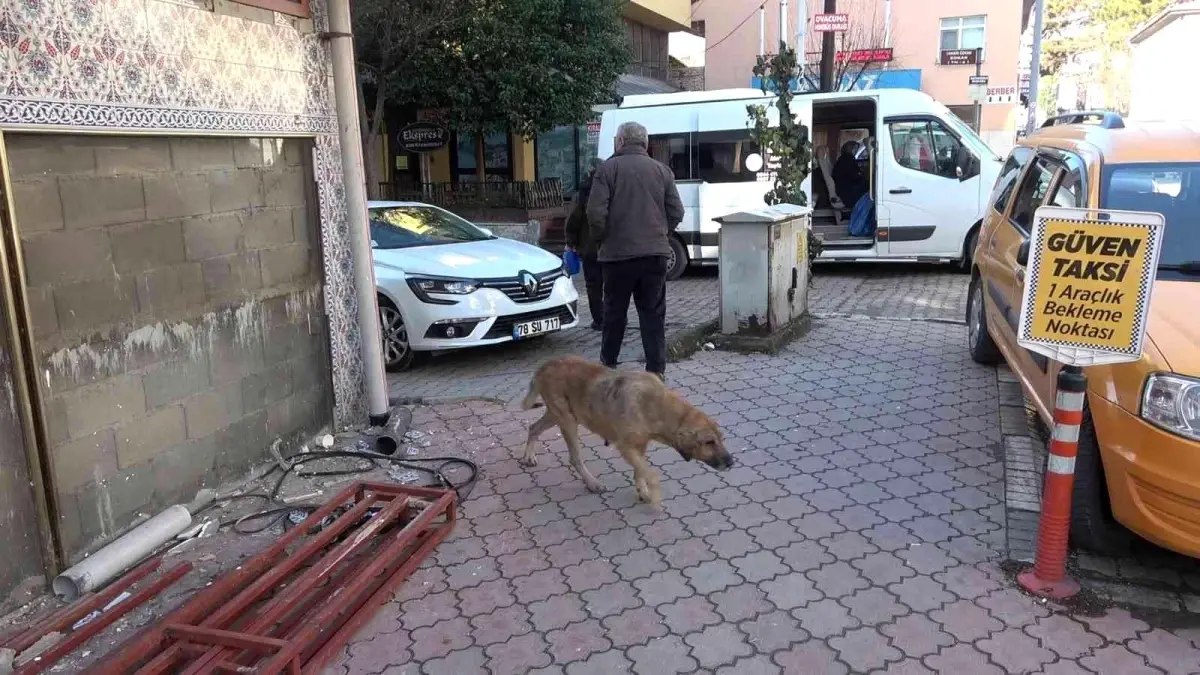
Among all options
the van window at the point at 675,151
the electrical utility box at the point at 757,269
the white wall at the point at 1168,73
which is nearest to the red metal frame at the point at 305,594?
the electrical utility box at the point at 757,269

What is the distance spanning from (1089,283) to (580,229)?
5.30m

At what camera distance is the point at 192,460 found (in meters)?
4.55

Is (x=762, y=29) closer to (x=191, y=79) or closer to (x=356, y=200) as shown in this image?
(x=356, y=200)

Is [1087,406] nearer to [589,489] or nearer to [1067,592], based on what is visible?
[1067,592]

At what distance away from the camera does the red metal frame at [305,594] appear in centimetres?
299

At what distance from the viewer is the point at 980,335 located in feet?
22.7

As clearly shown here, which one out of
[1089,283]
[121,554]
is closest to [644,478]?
[1089,283]

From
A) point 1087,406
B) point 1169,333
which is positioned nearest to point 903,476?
point 1087,406

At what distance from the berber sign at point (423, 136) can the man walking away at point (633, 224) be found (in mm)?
10967

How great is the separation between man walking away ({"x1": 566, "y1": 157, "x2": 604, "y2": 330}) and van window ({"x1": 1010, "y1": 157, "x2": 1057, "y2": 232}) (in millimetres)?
3390

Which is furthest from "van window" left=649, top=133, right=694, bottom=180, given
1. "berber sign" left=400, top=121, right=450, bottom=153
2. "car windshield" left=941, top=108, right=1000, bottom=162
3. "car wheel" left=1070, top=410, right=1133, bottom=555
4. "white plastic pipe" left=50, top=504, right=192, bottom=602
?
"white plastic pipe" left=50, top=504, right=192, bottom=602

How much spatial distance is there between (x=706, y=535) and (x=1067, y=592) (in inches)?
60.9

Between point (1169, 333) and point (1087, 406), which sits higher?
point (1169, 333)

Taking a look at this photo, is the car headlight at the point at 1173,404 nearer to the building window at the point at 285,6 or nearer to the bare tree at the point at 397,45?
the building window at the point at 285,6
